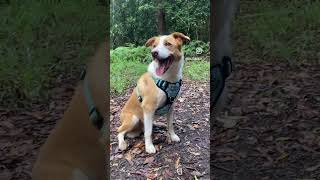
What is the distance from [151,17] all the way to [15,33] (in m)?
1.73

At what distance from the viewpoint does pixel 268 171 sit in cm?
272

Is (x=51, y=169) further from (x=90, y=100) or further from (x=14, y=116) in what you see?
(x=14, y=116)

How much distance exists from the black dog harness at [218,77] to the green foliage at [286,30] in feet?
3.99

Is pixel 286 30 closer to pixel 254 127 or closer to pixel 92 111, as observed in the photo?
pixel 254 127

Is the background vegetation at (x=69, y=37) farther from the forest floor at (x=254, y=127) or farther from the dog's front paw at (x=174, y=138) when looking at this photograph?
the dog's front paw at (x=174, y=138)

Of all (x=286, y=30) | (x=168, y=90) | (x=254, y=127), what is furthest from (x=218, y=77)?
(x=286, y=30)

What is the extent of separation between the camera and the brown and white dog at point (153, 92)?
6.11 feet

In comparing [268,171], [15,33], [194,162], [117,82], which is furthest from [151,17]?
[15,33]

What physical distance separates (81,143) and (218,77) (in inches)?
21.0

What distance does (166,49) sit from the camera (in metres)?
1.87

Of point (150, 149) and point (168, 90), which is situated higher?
point (168, 90)

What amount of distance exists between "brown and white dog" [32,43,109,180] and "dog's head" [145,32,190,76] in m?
0.15

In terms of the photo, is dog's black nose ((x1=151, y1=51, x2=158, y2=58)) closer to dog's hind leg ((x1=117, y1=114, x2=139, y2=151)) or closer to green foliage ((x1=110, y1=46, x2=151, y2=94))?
green foliage ((x1=110, y1=46, x2=151, y2=94))

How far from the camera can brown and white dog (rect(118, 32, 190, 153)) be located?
186 centimetres
